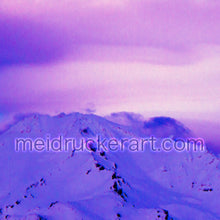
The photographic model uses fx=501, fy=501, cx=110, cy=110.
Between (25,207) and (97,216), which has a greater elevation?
(97,216)

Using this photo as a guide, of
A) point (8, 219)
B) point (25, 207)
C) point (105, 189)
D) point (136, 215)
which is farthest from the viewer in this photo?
point (25, 207)

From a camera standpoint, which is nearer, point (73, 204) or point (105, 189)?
point (73, 204)

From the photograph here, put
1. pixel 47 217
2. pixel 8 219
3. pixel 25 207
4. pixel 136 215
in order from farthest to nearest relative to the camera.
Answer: pixel 25 207 → pixel 8 219 → pixel 136 215 → pixel 47 217

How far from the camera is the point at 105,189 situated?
179 metres

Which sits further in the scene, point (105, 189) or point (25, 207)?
point (25, 207)

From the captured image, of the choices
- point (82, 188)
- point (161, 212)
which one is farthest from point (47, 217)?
point (82, 188)

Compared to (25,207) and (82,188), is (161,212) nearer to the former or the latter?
(82,188)

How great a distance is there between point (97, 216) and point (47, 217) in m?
14.5

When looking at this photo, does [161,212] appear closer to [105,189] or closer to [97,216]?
[97,216]

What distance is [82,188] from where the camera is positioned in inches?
7864

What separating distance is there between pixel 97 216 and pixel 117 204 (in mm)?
11214

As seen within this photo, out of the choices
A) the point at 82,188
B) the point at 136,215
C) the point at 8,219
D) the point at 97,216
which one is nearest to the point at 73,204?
the point at 97,216

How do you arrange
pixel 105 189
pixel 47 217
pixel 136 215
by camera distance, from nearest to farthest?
Answer: 1. pixel 47 217
2. pixel 136 215
3. pixel 105 189

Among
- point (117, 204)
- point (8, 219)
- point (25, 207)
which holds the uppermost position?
point (117, 204)
